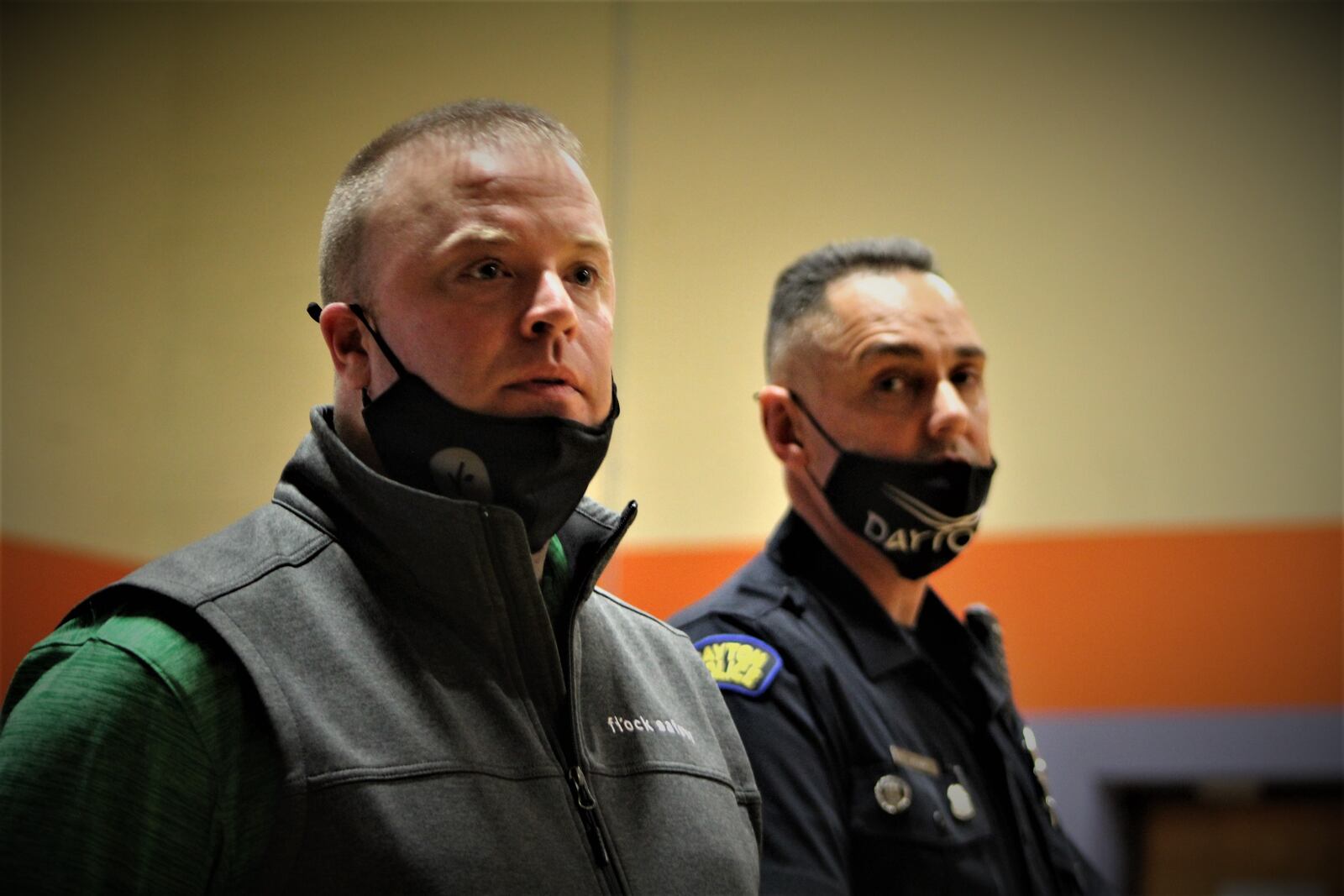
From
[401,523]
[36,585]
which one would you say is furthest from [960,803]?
[36,585]

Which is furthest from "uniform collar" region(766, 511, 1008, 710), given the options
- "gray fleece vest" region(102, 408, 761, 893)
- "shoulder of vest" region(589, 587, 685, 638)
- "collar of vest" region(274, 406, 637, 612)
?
"collar of vest" region(274, 406, 637, 612)

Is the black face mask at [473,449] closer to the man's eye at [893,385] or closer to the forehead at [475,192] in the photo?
the forehead at [475,192]

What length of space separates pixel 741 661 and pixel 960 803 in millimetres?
408

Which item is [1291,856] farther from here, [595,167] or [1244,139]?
[595,167]

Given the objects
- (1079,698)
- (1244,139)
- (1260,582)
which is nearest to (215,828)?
(1079,698)

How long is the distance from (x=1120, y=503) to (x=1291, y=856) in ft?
3.52

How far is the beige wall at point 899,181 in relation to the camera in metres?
3.38

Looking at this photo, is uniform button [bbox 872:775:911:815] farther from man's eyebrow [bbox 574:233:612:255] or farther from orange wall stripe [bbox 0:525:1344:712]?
orange wall stripe [bbox 0:525:1344:712]

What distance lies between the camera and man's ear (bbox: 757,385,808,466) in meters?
2.56

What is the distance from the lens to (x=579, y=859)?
4.53ft

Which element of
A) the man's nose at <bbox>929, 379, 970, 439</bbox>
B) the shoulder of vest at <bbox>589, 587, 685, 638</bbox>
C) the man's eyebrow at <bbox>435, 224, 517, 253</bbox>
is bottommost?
the shoulder of vest at <bbox>589, 587, 685, 638</bbox>

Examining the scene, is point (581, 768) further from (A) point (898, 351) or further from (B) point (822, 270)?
(B) point (822, 270)

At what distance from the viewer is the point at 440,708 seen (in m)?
1.38

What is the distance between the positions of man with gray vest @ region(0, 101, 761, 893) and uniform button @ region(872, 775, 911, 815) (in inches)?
16.0
